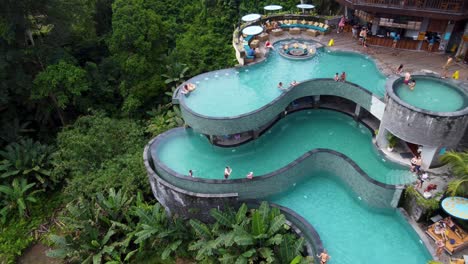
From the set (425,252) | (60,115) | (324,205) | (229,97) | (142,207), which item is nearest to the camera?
(425,252)

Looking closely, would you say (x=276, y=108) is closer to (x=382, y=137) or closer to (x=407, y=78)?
(x=382, y=137)

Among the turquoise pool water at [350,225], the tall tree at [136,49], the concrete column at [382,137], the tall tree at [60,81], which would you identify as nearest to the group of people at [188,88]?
the tall tree at [136,49]

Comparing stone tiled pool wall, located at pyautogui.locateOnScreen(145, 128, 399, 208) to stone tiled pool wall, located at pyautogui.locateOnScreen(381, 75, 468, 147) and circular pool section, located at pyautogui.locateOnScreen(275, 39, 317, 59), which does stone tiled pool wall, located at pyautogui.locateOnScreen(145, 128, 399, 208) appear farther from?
circular pool section, located at pyautogui.locateOnScreen(275, 39, 317, 59)

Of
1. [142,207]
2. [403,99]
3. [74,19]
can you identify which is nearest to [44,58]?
[74,19]

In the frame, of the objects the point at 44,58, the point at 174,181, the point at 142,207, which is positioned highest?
the point at 44,58

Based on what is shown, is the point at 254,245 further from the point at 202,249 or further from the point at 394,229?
the point at 394,229

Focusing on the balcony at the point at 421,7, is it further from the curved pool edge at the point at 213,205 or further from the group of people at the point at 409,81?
the curved pool edge at the point at 213,205

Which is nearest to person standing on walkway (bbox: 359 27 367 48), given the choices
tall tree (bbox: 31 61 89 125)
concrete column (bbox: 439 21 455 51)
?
concrete column (bbox: 439 21 455 51)
